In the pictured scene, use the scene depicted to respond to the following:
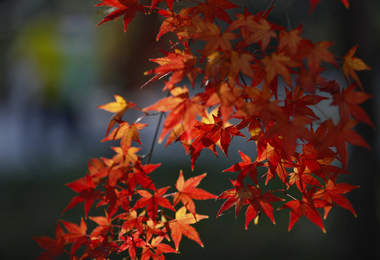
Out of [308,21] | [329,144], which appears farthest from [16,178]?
[308,21]

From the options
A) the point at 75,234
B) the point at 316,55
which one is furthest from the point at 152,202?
the point at 316,55

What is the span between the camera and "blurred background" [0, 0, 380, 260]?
281 centimetres

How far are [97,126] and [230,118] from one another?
9.23 meters

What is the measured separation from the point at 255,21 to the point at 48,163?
6.42m

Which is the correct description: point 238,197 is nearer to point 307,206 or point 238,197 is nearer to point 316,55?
point 307,206

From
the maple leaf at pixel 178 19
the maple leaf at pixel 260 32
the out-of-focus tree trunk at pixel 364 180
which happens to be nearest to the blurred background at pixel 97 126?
the out-of-focus tree trunk at pixel 364 180

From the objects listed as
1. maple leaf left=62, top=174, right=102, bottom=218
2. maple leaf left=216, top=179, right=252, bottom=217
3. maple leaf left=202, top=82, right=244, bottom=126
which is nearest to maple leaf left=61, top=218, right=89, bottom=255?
maple leaf left=62, top=174, right=102, bottom=218

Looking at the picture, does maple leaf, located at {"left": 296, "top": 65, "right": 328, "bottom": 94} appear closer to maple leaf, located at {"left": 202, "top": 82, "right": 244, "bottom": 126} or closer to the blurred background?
maple leaf, located at {"left": 202, "top": 82, "right": 244, "bottom": 126}

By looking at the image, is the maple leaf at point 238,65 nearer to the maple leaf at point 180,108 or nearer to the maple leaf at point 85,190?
the maple leaf at point 180,108

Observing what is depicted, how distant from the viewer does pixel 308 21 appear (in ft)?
24.6

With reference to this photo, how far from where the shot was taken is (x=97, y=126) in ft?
32.3

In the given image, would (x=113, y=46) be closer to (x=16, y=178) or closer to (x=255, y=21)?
(x=16, y=178)

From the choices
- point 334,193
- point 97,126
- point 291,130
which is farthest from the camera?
point 97,126

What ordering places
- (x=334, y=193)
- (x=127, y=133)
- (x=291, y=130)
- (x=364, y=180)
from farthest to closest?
1. (x=364, y=180)
2. (x=334, y=193)
3. (x=127, y=133)
4. (x=291, y=130)
